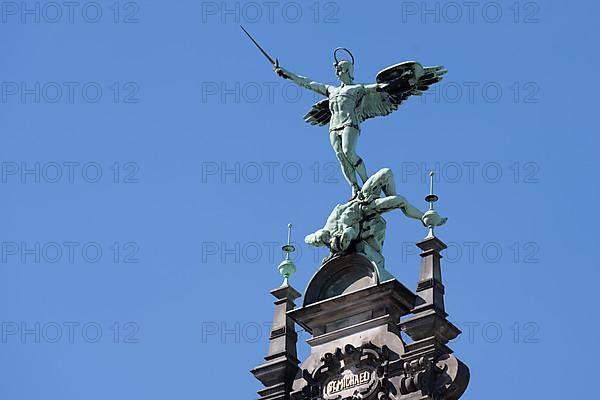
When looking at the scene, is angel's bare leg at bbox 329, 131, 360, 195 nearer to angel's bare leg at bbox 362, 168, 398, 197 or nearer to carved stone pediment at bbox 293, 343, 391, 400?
angel's bare leg at bbox 362, 168, 398, 197

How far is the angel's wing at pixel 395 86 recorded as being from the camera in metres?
45.1

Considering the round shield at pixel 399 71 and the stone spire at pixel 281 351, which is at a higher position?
the round shield at pixel 399 71

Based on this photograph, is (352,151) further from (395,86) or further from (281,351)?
(281,351)

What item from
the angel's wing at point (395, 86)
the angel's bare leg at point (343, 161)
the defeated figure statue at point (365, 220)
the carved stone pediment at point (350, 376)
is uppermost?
the angel's wing at point (395, 86)

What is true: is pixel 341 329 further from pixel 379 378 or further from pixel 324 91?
pixel 324 91

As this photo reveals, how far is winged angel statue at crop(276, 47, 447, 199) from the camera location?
4494 centimetres

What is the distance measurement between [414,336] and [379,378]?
1090mm

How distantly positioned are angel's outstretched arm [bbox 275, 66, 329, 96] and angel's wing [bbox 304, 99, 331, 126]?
1.19ft

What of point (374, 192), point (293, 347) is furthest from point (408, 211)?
point (293, 347)

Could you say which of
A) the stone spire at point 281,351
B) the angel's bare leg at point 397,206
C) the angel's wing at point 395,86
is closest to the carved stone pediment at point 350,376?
the stone spire at point 281,351

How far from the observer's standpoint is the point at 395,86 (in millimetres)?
45219

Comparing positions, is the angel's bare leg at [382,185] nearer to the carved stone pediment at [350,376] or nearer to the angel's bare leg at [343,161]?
the angel's bare leg at [343,161]

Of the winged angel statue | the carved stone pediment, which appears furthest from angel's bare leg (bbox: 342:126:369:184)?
the carved stone pediment

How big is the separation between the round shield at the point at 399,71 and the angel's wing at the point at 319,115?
1616mm
